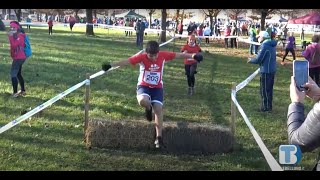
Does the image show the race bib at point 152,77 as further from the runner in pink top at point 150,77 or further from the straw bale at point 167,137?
the straw bale at point 167,137

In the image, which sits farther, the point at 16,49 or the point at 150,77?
the point at 16,49

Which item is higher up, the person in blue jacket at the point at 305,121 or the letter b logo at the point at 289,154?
the person in blue jacket at the point at 305,121

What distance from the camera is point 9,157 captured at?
6.78 metres

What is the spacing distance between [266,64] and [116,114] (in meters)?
3.75

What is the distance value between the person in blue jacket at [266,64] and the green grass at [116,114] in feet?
1.18

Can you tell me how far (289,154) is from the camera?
3.40 m

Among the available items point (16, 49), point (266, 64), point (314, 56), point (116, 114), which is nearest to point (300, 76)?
point (116, 114)

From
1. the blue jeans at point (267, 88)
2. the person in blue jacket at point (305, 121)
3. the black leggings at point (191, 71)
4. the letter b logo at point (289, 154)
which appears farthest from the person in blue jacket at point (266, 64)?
the person in blue jacket at point (305, 121)

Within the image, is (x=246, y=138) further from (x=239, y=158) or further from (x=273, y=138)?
(x=239, y=158)

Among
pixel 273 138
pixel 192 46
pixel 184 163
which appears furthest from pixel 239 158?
pixel 192 46

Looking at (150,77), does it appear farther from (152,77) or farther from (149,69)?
(149,69)

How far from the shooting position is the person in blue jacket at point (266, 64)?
1070 cm

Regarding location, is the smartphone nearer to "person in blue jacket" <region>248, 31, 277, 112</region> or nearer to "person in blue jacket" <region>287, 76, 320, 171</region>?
"person in blue jacket" <region>287, 76, 320, 171</region>

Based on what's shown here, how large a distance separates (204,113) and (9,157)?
492cm
